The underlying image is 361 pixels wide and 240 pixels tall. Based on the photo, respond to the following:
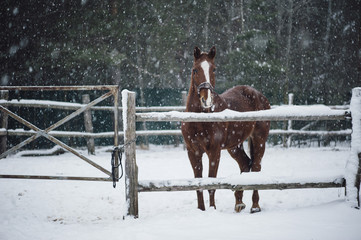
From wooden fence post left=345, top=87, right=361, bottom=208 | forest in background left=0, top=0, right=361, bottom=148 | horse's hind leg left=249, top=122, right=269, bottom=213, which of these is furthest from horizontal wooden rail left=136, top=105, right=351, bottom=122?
forest in background left=0, top=0, right=361, bottom=148

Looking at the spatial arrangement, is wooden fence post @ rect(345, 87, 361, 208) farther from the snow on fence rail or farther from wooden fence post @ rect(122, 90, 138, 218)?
wooden fence post @ rect(122, 90, 138, 218)

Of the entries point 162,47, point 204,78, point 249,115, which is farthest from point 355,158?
point 162,47

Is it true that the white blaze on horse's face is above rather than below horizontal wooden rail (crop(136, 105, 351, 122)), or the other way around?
above

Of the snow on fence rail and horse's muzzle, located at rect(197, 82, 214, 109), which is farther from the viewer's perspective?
horse's muzzle, located at rect(197, 82, 214, 109)

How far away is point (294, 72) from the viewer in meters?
15.6

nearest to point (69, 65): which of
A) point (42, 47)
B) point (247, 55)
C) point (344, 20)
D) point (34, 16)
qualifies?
point (42, 47)

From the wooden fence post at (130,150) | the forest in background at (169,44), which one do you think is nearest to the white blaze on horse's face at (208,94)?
the wooden fence post at (130,150)

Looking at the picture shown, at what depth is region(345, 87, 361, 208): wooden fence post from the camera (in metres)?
3.01

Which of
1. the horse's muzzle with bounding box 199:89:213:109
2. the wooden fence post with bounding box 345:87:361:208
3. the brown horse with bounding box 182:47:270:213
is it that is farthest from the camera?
the brown horse with bounding box 182:47:270:213

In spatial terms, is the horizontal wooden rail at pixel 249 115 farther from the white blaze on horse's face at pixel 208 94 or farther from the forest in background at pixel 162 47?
the forest in background at pixel 162 47

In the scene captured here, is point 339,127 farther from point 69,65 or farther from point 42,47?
point 42,47

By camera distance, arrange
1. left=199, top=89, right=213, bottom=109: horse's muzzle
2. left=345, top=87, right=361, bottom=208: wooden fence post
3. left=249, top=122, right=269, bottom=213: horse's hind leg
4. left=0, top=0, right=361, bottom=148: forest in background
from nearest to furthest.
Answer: left=345, top=87, right=361, bottom=208: wooden fence post → left=199, top=89, right=213, bottom=109: horse's muzzle → left=249, top=122, right=269, bottom=213: horse's hind leg → left=0, top=0, right=361, bottom=148: forest in background

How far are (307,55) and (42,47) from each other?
14.1 metres

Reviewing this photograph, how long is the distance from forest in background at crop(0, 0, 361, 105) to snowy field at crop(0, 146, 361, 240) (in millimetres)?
5067
